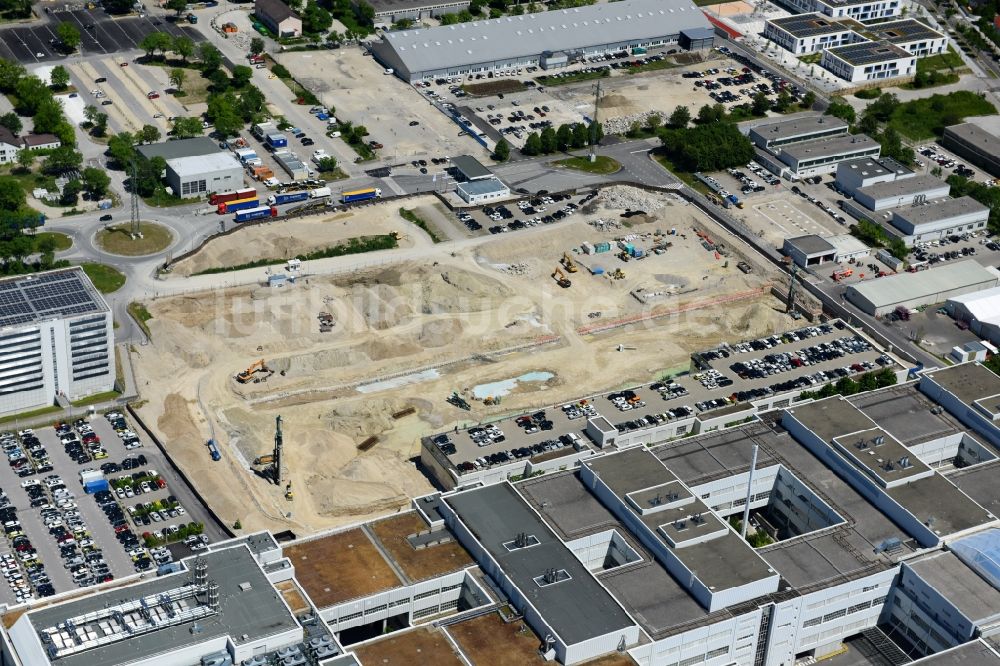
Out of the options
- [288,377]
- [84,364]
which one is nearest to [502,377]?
[288,377]

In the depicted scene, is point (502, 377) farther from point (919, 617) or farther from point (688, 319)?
point (919, 617)

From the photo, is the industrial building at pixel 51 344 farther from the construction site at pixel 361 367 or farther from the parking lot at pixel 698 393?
the parking lot at pixel 698 393

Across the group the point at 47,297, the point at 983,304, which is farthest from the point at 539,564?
the point at 983,304

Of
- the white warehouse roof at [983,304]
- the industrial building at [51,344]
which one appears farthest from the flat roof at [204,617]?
the white warehouse roof at [983,304]

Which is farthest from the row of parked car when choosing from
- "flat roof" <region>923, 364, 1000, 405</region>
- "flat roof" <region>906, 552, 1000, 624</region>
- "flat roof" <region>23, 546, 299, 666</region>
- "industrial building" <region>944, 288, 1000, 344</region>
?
"industrial building" <region>944, 288, 1000, 344</region>

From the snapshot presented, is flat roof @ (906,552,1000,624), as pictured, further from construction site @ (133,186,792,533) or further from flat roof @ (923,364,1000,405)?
construction site @ (133,186,792,533)

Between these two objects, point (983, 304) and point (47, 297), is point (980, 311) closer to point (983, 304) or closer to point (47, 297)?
point (983, 304)
